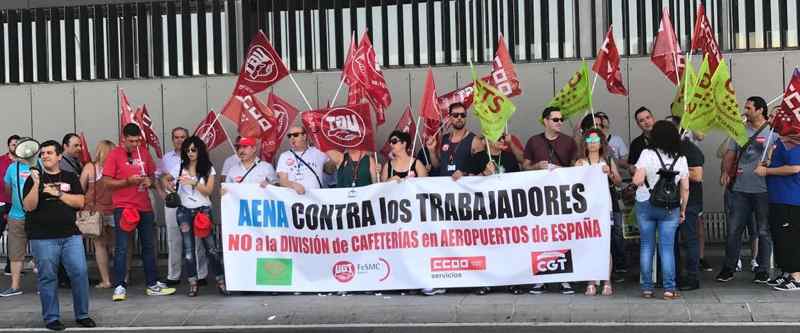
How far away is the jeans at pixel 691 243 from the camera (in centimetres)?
1042

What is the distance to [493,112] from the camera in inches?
404

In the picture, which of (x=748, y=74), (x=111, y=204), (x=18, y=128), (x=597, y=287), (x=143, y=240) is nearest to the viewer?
(x=597, y=287)

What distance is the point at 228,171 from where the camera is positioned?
38.7 feet

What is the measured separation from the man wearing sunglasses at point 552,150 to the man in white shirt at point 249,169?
3.05 metres

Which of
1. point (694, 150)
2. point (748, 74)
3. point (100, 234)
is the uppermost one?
point (748, 74)

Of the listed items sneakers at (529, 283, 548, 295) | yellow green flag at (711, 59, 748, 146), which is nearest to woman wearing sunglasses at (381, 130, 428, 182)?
sneakers at (529, 283, 548, 295)

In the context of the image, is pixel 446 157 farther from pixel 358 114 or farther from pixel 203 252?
pixel 203 252

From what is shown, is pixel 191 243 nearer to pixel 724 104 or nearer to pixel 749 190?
pixel 724 104

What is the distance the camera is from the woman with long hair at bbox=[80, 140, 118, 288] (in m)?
11.7

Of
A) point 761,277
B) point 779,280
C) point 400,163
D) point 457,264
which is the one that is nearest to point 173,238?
point 400,163

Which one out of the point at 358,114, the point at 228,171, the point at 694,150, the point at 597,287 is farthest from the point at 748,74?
the point at 228,171

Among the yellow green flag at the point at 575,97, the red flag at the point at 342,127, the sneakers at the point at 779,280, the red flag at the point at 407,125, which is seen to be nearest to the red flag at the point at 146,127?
the red flag at the point at 342,127

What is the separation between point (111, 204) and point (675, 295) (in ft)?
21.8

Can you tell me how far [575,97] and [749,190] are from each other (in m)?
2.13
